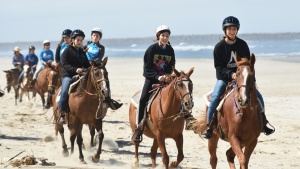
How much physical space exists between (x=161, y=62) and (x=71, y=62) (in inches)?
103

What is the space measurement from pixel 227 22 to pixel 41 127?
9901mm

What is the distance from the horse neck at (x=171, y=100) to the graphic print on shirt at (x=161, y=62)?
0.72 meters

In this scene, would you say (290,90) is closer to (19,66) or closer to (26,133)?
(19,66)

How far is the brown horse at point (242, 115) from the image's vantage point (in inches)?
383

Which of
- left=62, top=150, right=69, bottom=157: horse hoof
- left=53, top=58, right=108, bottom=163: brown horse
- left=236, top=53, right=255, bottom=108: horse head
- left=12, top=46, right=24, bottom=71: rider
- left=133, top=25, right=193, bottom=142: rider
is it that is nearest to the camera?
left=236, top=53, right=255, bottom=108: horse head

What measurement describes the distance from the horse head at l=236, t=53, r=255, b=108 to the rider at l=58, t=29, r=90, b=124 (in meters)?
4.92

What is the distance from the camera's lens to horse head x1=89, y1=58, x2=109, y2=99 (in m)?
12.7

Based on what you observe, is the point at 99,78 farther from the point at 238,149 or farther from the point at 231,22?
the point at 238,149

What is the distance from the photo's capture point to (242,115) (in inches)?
401

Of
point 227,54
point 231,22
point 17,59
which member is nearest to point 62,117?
point 227,54

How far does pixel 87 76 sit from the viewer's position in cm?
1352

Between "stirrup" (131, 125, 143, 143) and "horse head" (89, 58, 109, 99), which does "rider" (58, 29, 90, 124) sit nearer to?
"horse head" (89, 58, 109, 99)

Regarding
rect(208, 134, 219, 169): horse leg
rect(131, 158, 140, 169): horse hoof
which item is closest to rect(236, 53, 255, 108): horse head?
rect(208, 134, 219, 169): horse leg

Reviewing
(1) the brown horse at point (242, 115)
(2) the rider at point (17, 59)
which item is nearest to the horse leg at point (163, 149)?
(1) the brown horse at point (242, 115)
